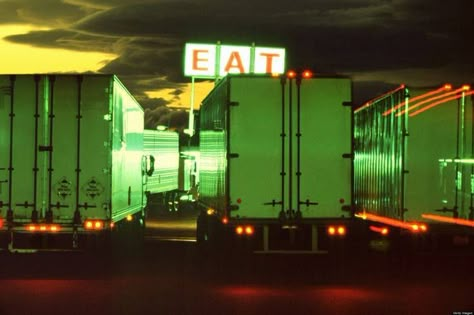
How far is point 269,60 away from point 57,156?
1145 inches

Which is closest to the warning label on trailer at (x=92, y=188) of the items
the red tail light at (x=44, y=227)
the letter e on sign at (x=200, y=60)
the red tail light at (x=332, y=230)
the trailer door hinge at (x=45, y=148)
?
the red tail light at (x=44, y=227)

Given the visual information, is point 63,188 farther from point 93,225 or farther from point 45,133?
point 45,133

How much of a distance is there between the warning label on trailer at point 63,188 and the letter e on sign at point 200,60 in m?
26.9

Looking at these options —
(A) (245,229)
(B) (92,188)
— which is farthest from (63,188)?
(A) (245,229)

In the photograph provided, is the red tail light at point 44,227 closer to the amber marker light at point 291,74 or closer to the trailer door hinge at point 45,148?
the trailer door hinge at point 45,148

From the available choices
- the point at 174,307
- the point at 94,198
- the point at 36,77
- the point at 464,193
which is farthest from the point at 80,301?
the point at 464,193

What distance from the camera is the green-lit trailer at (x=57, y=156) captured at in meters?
18.7

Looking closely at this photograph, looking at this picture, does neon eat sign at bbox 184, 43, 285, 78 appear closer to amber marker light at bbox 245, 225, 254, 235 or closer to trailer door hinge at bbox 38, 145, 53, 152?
trailer door hinge at bbox 38, 145, 53, 152

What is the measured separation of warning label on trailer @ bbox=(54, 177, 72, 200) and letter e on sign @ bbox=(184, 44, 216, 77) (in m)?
26.9

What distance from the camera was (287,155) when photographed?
18.3 metres

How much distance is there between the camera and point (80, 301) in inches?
540

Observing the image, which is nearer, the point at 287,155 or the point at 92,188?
the point at 287,155

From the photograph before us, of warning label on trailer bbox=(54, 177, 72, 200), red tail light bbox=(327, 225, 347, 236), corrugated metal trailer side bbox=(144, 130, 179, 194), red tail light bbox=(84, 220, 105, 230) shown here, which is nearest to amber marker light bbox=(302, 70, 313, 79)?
red tail light bbox=(327, 225, 347, 236)

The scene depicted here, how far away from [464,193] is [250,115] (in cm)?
422
